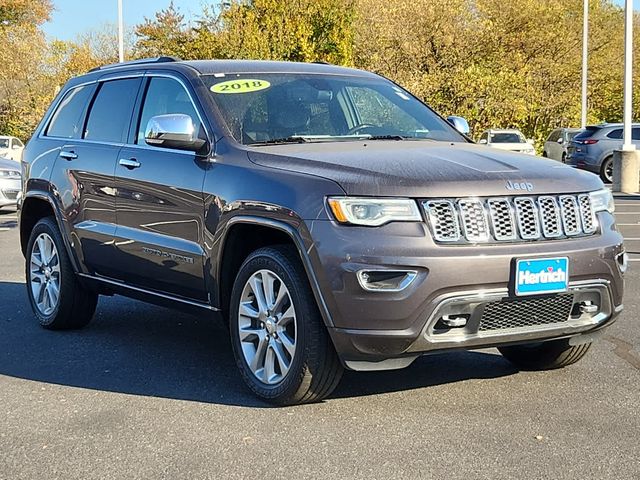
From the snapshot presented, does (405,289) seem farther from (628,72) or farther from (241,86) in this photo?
(628,72)

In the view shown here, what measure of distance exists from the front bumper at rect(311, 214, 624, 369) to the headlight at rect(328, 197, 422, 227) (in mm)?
33

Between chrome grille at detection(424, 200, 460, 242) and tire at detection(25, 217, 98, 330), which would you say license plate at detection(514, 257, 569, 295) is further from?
tire at detection(25, 217, 98, 330)

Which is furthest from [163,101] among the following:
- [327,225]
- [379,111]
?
[327,225]

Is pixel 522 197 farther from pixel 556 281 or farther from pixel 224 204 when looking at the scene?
pixel 224 204

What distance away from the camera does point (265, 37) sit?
3084cm

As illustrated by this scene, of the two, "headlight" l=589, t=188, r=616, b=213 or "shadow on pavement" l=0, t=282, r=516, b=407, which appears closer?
"headlight" l=589, t=188, r=616, b=213

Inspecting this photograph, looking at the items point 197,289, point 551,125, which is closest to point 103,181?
point 197,289

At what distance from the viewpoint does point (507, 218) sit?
184 inches

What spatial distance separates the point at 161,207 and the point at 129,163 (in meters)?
0.52

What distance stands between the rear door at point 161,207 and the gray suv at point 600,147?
826 inches

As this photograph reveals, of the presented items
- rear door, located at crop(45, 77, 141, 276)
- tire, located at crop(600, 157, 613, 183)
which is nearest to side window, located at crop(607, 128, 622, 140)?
tire, located at crop(600, 157, 613, 183)

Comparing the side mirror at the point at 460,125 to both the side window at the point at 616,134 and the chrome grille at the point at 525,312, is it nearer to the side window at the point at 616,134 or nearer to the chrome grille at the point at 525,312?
the chrome grille at the point at 525,312

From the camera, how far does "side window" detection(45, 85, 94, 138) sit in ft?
23.5

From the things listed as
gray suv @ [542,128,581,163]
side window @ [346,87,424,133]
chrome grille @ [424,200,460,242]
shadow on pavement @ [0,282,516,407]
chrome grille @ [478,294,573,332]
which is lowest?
gray suv @ [542,128,581,163]
